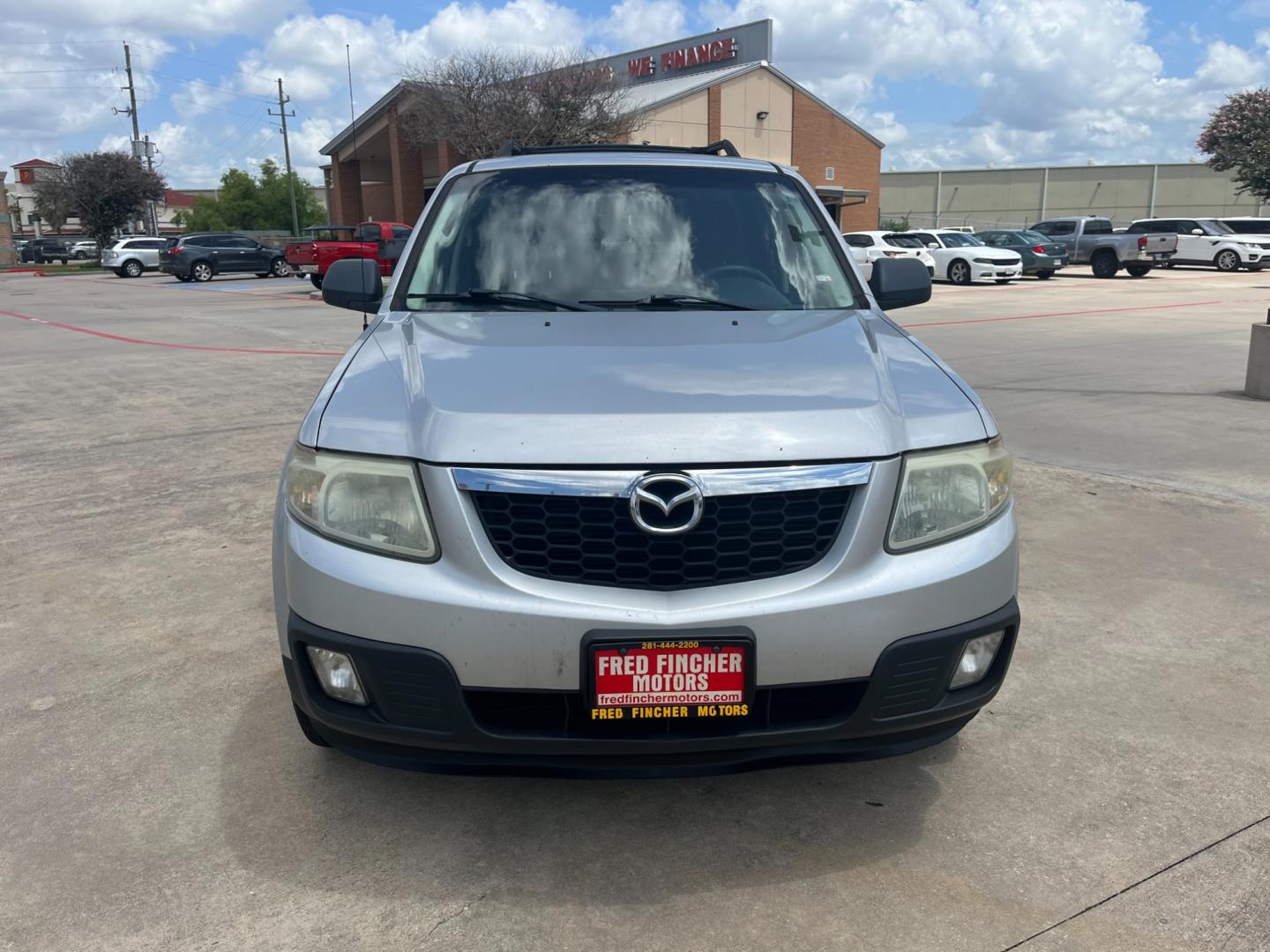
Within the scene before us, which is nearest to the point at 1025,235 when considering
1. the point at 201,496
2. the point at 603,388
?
the point at 201,496

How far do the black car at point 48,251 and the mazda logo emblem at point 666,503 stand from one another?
66.6 meters

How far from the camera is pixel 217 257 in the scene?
33281 mm

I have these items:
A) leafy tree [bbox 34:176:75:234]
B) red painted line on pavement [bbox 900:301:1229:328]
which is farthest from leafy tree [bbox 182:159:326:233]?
red painted line on pavement [bbox 900:301:1229:328]

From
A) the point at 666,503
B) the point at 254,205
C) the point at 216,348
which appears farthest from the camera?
the point at 254,205

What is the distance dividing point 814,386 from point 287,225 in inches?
3821

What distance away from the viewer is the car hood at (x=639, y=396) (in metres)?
2.33

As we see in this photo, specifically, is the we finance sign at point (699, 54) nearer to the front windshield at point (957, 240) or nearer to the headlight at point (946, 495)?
the front windshield at point (957, 240)

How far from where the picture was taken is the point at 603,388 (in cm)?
249

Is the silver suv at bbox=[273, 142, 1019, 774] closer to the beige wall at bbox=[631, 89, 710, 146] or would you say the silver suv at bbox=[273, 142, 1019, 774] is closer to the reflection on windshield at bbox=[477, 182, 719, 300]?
the reflection on windshield at bbox=[477, 182, 719, 300]

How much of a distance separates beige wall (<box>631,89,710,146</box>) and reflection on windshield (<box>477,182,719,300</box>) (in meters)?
36.8

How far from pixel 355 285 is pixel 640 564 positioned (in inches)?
86.0

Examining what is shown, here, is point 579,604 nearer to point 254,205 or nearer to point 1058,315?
point 1058,315

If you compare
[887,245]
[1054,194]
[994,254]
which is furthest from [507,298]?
[1054,194]

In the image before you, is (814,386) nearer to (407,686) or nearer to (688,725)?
(688,725)
